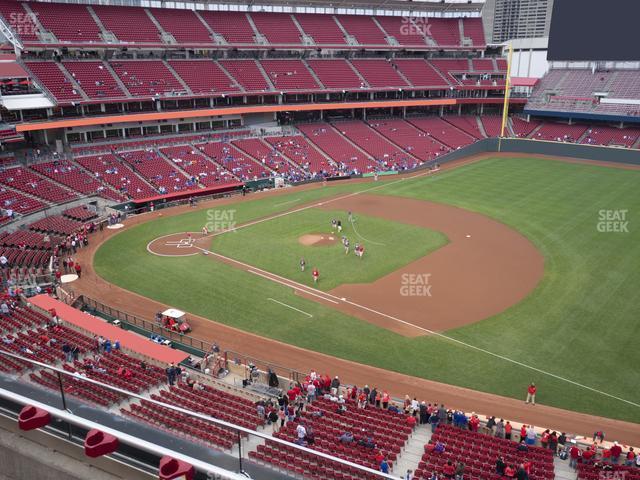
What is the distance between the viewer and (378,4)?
297 feet

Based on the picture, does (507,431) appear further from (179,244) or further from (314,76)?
(314,76)

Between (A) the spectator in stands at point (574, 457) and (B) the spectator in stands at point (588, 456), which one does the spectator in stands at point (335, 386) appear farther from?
(B) the spectator in stands at point (588, 456)

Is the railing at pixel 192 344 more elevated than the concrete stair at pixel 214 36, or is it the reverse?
the concrete stair at pixel 214 36

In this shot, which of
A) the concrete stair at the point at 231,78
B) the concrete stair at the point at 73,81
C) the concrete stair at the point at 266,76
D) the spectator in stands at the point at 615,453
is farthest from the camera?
the concrete stair at the point at 266,76

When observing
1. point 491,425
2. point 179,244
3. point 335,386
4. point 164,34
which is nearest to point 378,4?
point 164,34

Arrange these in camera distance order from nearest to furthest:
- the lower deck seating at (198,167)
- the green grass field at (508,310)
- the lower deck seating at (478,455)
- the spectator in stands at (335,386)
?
the lower deck seating at (478,455) < the spectator in stands at (335,386) < the green grass field at (508,310) < the lower deck seating at (198,167)

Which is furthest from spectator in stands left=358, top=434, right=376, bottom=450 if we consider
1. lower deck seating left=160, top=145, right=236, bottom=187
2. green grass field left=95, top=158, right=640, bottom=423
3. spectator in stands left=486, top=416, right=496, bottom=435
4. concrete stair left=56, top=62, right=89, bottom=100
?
concrete stair left=56, top=62, right=89, bottom=100

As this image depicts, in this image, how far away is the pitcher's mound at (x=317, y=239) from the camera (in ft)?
141

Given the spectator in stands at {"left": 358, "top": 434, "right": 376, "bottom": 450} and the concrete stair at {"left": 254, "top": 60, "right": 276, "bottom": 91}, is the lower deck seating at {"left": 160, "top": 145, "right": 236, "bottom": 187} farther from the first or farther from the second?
the spectator in stands at {"left": 358, "top": 434, "right": 376, "bottom": 450}

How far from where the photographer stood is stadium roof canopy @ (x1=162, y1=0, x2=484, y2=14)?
79600mm

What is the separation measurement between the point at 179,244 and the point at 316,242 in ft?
37.6

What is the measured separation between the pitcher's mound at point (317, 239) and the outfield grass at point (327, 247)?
465 mm

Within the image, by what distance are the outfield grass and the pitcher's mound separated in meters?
0.47

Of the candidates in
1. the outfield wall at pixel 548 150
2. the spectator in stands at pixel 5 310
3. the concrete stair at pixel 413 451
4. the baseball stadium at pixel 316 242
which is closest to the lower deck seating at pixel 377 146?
the baseball stadium at pixel 316 242
